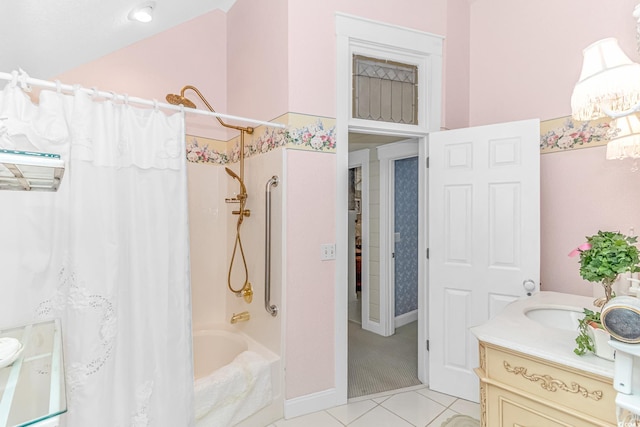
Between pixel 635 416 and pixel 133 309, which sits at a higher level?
pixel 133 309

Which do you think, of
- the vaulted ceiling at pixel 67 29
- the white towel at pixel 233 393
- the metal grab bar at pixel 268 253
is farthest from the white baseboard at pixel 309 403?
the vaulted ceiling at pixel 67 29

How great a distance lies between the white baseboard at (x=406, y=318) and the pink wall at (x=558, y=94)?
195 centimetres

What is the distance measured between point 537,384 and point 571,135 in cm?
192

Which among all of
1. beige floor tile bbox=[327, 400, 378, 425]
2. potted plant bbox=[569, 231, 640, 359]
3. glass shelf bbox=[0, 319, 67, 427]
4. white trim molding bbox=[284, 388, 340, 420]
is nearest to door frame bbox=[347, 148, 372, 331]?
beige floor tile bbox=[327, 400, 378, 425]

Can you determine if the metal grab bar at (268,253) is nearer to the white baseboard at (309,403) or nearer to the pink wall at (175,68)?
the white baseboard at (309,403)

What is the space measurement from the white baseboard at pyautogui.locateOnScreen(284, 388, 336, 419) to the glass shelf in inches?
60.6

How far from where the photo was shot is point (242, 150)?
2.80 metres

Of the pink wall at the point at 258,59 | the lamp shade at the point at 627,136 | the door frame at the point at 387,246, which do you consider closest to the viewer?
the lamp shade at the point at 627,136

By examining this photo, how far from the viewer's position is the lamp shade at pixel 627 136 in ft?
5.30

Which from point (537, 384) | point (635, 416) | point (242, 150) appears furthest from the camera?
point (242, 150)

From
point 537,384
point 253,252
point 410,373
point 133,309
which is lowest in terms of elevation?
point 410,373

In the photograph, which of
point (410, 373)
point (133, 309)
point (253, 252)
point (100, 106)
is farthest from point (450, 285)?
point (100, 106)

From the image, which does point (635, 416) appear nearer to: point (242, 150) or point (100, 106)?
point (100, 106)

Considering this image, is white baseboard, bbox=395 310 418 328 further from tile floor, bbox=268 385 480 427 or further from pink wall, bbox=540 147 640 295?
pink wall, bbox=540 147 640 295
